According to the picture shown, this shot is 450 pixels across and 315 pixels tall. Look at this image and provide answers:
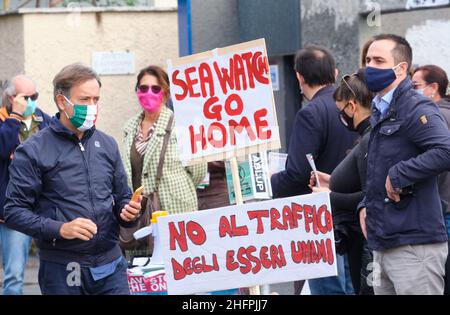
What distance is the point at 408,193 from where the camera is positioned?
5.80 metres

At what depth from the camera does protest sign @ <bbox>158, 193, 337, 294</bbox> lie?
583cm

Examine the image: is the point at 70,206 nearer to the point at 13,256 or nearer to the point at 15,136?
the point at 15,136

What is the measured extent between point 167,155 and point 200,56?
1987 millimetres

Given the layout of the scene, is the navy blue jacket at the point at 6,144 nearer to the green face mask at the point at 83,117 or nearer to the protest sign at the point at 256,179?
the protest sign at the point at 256,179

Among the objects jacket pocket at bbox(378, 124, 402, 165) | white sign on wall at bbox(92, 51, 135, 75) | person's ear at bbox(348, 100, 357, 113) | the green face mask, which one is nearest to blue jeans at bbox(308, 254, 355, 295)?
person's ear at bbox(348, 100, 357, 113)

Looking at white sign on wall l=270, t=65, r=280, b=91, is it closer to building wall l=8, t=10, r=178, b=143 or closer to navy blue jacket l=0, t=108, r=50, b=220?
building wall l=8, t=10, r=178, b=143

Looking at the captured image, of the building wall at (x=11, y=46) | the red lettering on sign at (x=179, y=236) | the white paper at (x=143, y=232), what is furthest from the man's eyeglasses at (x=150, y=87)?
the building wall at (x=11, y=46)

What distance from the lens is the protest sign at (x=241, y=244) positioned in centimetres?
583

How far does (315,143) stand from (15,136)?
2.74 metres

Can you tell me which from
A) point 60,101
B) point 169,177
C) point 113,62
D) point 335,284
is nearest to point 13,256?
point 169,177

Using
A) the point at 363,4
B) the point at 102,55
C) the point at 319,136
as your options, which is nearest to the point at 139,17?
the point at 102,55

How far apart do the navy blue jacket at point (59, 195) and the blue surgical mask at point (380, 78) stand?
154 cm

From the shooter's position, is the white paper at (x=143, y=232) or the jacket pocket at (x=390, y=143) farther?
the white paper at (x=143, y=232)
